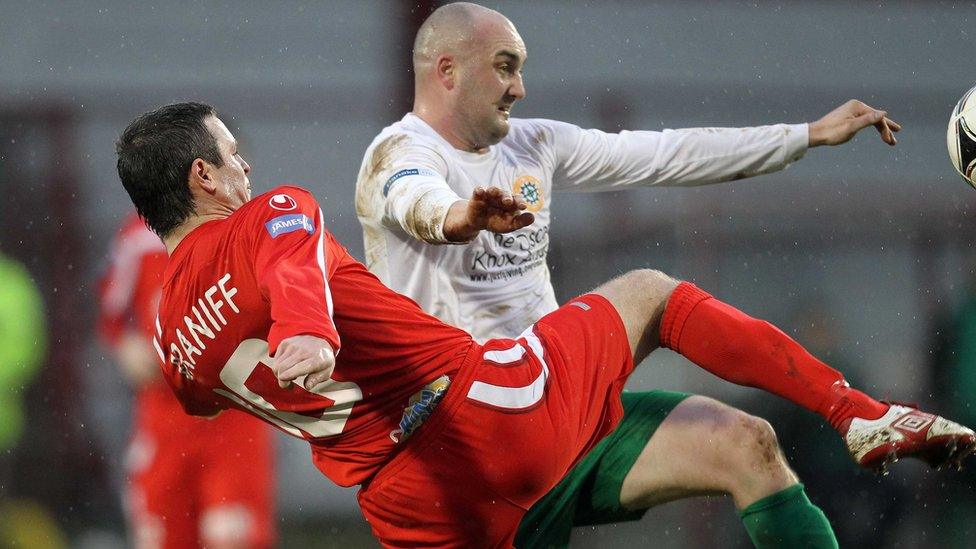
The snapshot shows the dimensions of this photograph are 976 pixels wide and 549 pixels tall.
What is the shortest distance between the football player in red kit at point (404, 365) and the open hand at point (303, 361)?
28 centimetres

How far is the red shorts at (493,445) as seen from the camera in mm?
2219

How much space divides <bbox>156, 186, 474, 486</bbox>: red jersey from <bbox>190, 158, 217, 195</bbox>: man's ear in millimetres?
98

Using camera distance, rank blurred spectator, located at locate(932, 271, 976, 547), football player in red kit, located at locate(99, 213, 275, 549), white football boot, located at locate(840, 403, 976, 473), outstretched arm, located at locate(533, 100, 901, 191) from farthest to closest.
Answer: blurred spectator, located at locate(932, 271, 976, 547)
football player in red kit, located at locate(99, 213, 275, 549)
outstretched arm, located at locate(533, 100, 901, 191)
white football boot, located at locate(840, 403, 976, 473)

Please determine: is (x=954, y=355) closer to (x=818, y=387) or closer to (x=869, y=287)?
(x=869, y=287)

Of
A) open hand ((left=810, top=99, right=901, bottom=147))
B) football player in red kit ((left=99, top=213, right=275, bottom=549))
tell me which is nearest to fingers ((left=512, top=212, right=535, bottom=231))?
open hand ((left=810, top=99, right=901, bottom=147))

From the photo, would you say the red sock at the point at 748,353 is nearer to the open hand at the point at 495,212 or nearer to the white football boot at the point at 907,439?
the white football boot at the point at 907,439

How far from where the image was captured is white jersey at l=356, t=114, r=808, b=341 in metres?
2.77

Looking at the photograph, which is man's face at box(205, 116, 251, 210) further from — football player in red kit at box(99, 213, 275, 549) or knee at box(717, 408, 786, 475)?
football player in red kit at box(99, 213, 275, 549)

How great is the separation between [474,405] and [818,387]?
721 mm

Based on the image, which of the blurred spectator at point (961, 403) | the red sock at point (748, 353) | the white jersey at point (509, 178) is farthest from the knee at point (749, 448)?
the blurred spectator at point (961, 403)

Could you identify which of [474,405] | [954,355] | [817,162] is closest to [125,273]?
[474,405]

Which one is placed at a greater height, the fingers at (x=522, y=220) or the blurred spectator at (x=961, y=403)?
the fingers at (x=522, y=220)

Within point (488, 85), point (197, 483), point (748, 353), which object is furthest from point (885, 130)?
point (197, 483)

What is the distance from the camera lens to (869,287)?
5918mm
